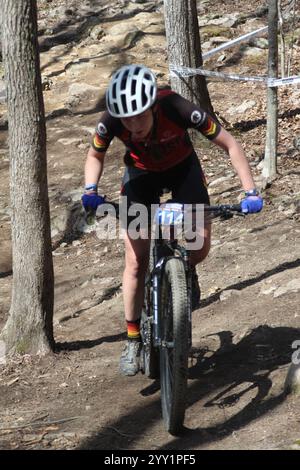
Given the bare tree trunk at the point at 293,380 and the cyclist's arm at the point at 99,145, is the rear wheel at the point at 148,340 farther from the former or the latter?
the bare tree trunk at the point at 293,380

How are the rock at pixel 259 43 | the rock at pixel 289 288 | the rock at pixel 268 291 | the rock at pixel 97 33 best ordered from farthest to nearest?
the rock at pixel 97 33
the rock at pixel 259 43
the rock at pixel 268 291
the rock at pixel 289 288

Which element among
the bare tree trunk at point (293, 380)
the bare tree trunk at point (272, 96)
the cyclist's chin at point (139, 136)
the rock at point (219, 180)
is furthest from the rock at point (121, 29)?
the bare tree trunk at point (293, 380)

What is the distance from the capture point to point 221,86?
566 inches

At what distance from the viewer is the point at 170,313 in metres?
4.65

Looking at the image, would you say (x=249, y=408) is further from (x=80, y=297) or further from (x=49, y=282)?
(x=80, y=297)

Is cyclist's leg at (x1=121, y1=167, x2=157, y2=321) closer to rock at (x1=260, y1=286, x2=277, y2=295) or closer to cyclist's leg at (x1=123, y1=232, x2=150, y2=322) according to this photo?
cyclist's leg at (x1=123, y1=232, x2=150, y2=322)

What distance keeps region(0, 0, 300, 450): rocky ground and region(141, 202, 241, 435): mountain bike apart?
0.87ft

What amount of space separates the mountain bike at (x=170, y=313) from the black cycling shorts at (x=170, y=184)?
26 cm

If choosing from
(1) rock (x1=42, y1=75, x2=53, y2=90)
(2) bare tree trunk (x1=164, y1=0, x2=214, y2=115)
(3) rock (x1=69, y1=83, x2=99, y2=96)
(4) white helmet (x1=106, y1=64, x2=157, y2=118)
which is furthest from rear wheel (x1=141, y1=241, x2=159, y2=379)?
(1) rock (x1=42, y1=75, x2=53, y2=90)

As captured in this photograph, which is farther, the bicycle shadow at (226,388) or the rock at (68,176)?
the rock at (68,176)

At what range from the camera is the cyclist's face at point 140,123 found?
4578mm

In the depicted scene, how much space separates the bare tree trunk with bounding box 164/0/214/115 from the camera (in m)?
11.0
